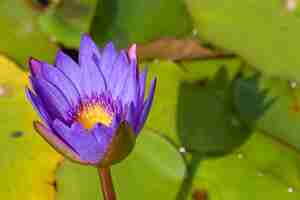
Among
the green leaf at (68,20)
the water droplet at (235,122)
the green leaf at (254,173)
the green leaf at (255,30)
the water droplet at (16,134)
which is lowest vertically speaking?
the green leaf at (254,173)

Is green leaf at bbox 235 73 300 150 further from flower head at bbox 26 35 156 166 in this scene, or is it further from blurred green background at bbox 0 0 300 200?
flower head at bbox 26 35 156 166

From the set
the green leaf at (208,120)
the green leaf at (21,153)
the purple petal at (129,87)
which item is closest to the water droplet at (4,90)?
the green leaf at (21,153)

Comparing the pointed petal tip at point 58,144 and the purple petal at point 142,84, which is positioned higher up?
the purple petal at point 142,84

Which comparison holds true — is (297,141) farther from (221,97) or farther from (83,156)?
(83,156)

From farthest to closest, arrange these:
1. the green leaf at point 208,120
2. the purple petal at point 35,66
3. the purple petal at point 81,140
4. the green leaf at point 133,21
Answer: the green leaf at point 133,21
the green leaf at point 208,120
the purple petal at point 35,66
the purple petal at point 81,140

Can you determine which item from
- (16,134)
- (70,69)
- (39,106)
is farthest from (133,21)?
(39,106)

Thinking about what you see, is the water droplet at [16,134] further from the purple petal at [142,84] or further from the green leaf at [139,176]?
the purple petal at [142,84]

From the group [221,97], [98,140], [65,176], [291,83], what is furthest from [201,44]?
[98,140]

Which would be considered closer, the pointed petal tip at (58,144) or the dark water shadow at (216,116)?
the pointed petal tip at (58,144)
